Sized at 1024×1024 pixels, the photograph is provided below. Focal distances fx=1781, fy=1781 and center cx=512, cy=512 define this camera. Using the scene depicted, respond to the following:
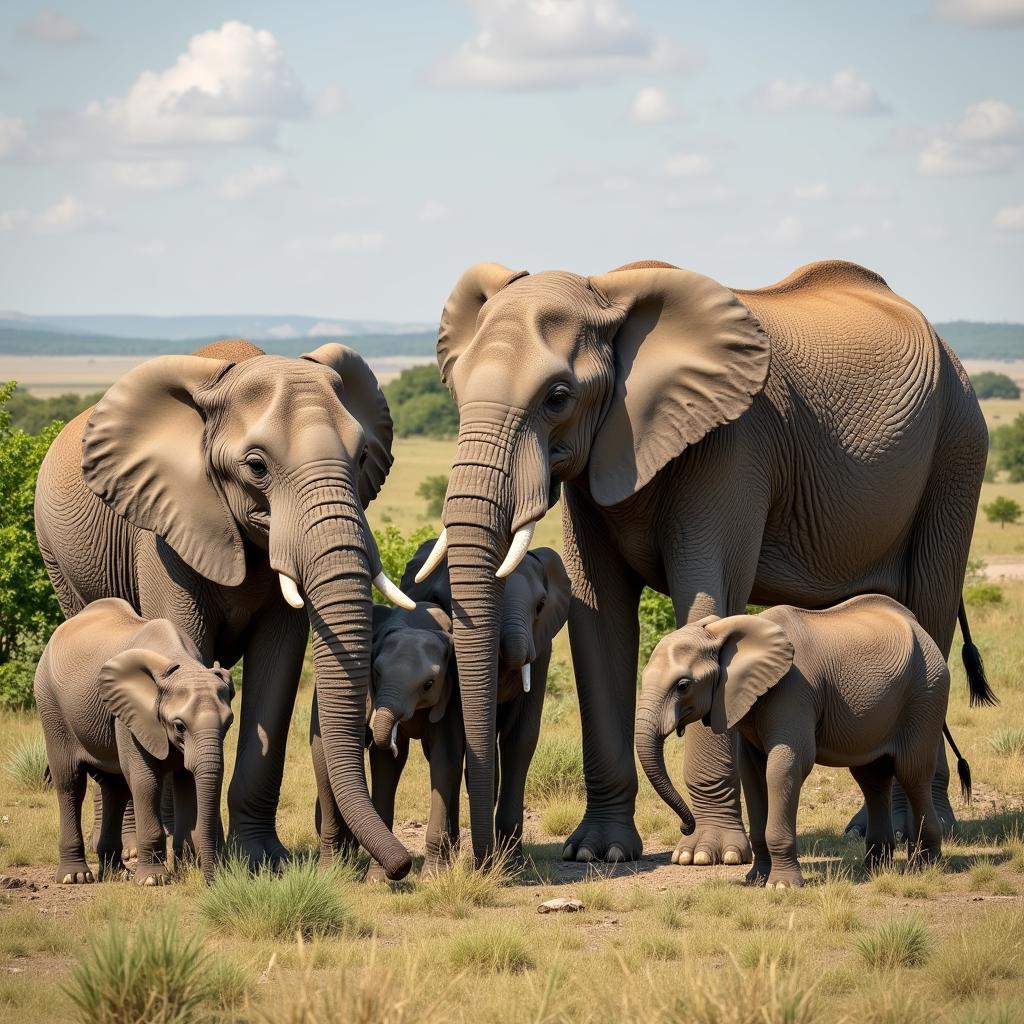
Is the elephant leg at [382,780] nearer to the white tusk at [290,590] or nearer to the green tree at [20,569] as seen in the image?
the white tusk at [290,590]

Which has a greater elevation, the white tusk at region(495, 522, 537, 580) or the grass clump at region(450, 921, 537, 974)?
the white tusk at region(495, 522, 537, 580)

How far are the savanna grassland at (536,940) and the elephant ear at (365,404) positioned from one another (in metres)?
2.16

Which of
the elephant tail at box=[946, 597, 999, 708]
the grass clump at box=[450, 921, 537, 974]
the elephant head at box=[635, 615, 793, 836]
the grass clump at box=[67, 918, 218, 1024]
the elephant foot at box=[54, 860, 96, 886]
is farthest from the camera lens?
the elephant tail at box=[946, 597, 999, 708]

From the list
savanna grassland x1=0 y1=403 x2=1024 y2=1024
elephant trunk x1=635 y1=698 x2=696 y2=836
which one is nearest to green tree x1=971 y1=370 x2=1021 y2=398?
savanna grassland x1=0 y1=403 x2=1024 y2=1024

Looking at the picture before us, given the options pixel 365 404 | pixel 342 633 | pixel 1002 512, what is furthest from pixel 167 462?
pixel 1002 512

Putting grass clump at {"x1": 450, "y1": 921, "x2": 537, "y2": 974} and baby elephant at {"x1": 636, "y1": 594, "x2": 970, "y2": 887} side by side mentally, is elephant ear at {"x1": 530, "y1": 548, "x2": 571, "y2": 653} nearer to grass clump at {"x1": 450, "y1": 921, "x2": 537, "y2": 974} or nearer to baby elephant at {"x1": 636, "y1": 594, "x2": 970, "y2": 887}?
baby elephant at {"x1": 636, "y1": 594, "x2": 970, "y2": 887}

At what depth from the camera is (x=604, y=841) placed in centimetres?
1026

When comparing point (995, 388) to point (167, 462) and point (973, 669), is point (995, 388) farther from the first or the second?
point (167, 462)

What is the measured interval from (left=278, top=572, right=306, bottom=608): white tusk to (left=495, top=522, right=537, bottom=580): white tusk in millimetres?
986

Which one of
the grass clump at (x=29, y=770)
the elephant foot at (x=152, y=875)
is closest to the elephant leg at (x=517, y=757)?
the elephant foot at (x=152, y=875)

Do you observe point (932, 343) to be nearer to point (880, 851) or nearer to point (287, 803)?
point (880, 851)

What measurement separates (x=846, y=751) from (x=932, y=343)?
3.40m

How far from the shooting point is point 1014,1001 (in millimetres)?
6840

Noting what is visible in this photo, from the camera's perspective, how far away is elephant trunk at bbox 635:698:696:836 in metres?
8.32
